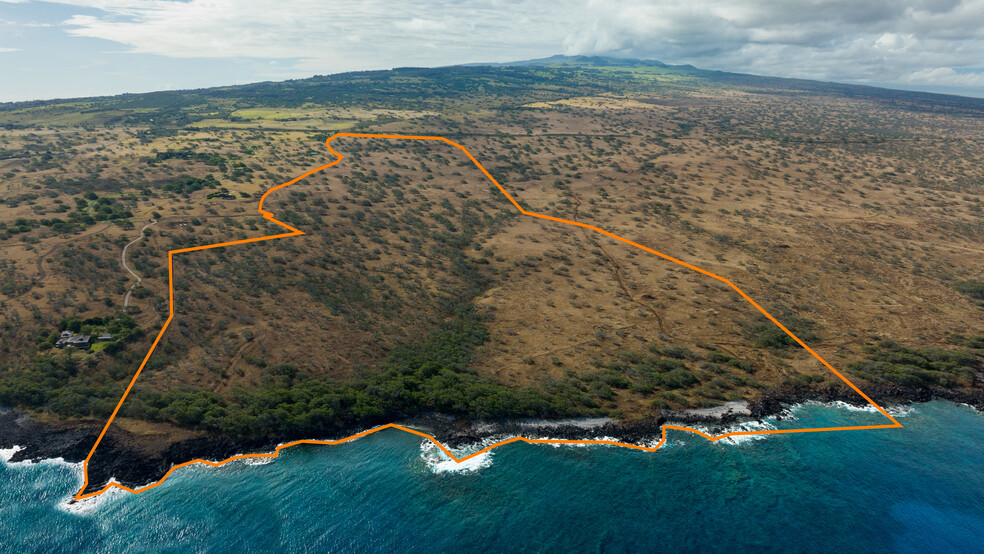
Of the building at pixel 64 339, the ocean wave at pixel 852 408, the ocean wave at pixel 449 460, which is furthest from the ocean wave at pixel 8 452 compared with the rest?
the ocean wave at pixel 852 408

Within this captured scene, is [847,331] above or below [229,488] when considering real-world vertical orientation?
above

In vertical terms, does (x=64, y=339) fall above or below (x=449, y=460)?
above

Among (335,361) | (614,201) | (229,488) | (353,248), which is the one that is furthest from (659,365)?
(614,201)

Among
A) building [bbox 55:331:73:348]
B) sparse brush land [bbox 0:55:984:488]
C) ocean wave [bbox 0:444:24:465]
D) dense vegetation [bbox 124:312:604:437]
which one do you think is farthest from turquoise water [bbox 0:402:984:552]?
building [bbox 55:331:73:348]

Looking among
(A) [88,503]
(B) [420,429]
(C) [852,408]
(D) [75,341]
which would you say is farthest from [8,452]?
(C) [852,408]

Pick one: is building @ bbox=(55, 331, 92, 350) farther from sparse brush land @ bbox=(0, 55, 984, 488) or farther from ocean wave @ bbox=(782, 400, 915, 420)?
ocean wave @ bbox=(782, 400, 915, 420)

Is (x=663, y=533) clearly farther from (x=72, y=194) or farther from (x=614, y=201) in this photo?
(x=72, y=194)

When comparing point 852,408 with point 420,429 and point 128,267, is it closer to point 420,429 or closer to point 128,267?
point 420,429
